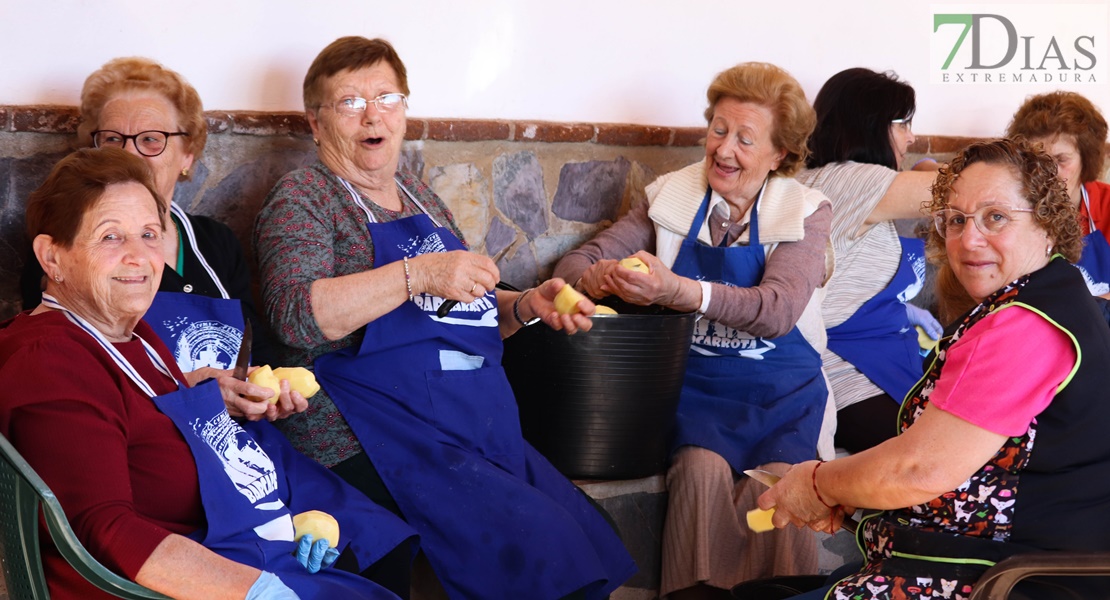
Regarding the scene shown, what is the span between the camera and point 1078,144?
3680 mm

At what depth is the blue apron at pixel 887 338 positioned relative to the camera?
342 cm

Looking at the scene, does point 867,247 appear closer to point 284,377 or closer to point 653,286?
point 653,286

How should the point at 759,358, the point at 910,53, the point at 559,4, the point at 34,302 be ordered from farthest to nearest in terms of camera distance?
the point at 910,53 → the point at 559,4 → the point at 759,358 → the point at 34,302

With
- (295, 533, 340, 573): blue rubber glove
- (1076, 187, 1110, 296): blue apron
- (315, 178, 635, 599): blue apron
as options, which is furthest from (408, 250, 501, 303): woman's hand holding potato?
(1076, 187, 1110, 296): blue apron

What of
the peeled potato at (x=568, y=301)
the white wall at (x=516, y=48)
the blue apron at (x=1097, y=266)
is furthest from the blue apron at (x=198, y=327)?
the blue apron at (x=1097, y=266)

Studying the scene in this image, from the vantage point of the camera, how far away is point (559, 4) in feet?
11.4

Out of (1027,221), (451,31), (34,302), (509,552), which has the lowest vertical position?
(509,552)

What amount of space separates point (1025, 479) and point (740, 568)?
4.09 ft

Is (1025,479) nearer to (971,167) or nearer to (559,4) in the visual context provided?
(971,167)

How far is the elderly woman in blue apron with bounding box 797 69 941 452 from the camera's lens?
3395mm

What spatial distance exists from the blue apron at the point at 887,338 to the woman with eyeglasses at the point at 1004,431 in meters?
1.51

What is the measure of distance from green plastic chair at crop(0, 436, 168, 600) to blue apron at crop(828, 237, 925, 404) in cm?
245

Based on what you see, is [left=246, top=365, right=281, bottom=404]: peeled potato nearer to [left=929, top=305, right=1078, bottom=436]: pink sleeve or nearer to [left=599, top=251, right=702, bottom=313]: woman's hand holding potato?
[left=599, top=251, right=702, bottom=313]: woman's hand holding potato

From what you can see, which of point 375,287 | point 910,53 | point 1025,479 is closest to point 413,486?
point 375,287
